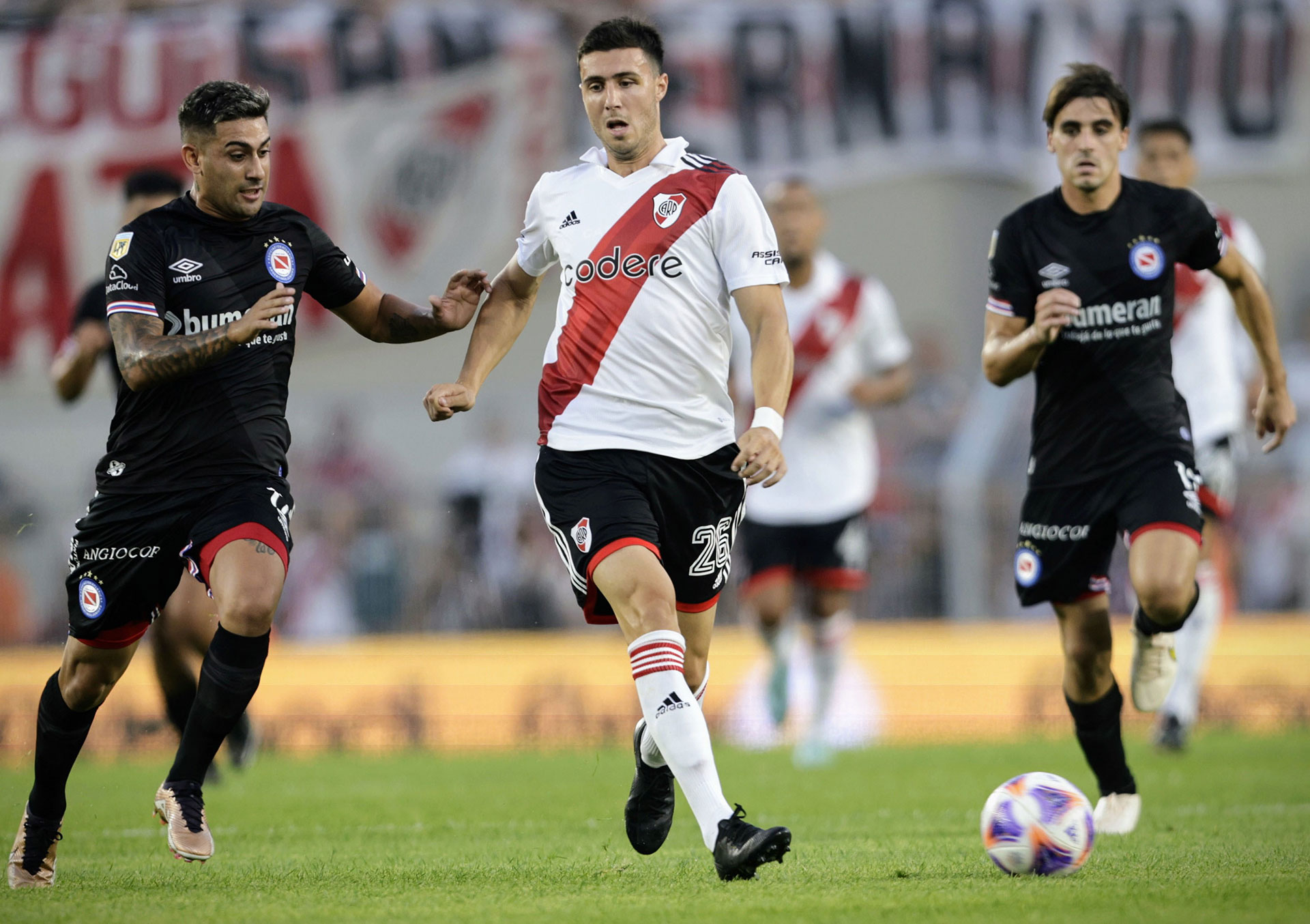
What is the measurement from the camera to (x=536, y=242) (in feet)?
19.5

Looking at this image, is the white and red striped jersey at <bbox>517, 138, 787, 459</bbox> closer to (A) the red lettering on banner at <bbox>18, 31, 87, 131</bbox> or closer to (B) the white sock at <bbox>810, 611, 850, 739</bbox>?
(B) the white sock at <bbox>810, 611, 850, 739</bbox>

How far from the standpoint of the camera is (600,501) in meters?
5.38

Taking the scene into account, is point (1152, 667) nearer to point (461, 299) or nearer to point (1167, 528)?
point (1167, 528)

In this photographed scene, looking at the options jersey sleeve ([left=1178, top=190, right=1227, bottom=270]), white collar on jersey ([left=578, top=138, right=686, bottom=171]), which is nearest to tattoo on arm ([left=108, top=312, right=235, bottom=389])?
white collar on jersey ([left=578, top=138, right=686, bottom=171])

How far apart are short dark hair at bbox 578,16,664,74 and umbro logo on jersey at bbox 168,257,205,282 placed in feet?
4.74

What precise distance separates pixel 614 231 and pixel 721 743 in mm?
7162

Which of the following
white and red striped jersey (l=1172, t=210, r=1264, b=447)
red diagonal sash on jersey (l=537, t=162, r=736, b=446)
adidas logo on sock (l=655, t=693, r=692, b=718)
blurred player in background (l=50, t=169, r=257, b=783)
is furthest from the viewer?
white and red striped jersey (l=1172, t=210, r=1264, b=447)

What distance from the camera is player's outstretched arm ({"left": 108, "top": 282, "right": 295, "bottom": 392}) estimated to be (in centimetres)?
518

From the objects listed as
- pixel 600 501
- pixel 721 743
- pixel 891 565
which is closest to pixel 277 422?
pixel 600 501

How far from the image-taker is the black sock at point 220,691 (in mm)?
5355

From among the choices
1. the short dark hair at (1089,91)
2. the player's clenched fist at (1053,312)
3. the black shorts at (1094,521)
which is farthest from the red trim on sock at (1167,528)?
the short dark hair at (1089,91)

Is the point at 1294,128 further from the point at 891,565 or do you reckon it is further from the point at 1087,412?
the point at 1087,412

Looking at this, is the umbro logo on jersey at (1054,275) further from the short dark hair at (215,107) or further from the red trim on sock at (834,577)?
the red trim on sock at (834,577)

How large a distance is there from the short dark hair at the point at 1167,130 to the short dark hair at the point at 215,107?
203 inches
